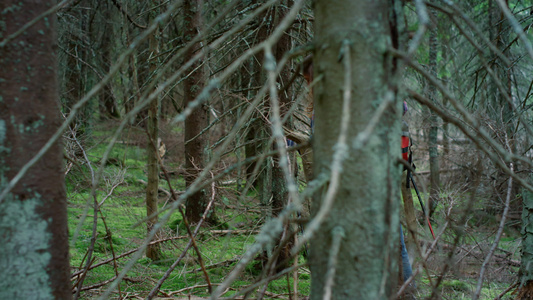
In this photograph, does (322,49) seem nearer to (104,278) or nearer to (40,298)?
(40,298)

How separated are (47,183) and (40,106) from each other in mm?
277

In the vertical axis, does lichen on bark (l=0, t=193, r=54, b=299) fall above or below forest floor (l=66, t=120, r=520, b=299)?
above

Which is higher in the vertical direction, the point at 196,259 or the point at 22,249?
the point at 22,249

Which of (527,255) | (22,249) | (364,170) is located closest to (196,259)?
(22,249)

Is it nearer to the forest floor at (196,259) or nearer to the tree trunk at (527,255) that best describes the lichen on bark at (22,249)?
the forest floor at (196,259)

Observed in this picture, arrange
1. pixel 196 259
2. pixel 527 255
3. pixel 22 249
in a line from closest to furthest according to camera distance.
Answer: pixel 22 249 → pixel 527 255 → pixel 196 259

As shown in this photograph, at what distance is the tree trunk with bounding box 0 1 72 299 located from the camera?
139cm

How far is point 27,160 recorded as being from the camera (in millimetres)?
1432

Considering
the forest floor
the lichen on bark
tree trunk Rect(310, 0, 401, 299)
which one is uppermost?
tree trunk Rect(310, 0, 401, 299)

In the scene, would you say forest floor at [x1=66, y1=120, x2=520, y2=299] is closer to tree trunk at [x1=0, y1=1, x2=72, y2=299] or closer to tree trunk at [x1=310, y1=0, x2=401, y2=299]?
tree trunk at [x1=0, y1=1, x2=72, y2=299]

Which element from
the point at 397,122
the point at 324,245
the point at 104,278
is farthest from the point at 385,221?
the point at 104,278

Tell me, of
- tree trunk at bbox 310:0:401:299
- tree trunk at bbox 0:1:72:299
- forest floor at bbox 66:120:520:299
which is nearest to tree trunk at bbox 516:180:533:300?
forest floor at bbox 66:120:520:299

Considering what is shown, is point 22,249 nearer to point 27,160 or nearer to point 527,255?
point 27,160

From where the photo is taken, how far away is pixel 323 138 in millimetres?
1281
